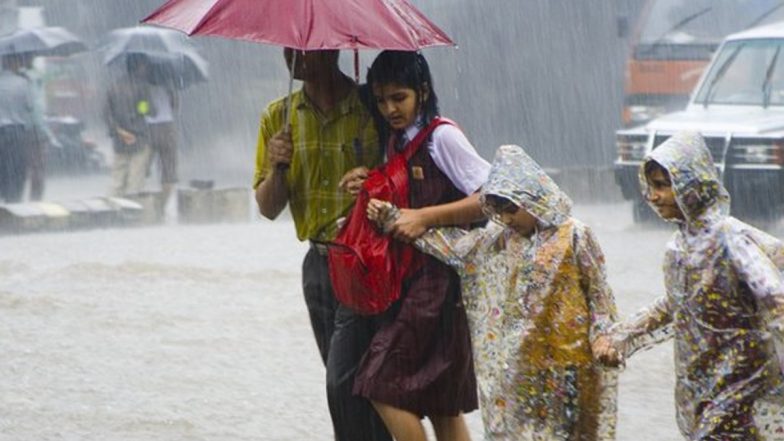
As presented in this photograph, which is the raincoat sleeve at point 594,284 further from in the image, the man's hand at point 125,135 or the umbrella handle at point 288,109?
the man's hand at point 125,135

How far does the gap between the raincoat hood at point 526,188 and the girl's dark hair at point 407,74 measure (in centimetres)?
32

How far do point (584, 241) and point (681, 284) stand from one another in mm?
419

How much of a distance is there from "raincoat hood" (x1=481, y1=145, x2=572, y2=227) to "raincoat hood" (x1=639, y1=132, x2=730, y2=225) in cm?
37

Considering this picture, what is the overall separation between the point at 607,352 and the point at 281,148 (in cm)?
121

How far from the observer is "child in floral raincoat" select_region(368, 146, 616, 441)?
5445 mm

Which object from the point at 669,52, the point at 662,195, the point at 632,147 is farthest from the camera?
the point at 669,52

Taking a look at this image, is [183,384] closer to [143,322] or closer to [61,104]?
[143,322]

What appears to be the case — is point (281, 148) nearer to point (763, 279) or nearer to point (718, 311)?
point (718, 311)

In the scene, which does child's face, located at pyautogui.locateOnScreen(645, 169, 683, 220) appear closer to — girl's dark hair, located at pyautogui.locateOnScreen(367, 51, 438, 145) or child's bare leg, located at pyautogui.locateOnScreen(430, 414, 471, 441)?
girl's dark hair, located at pyautogui.locateOnScreen(367, 51, 438, 145)

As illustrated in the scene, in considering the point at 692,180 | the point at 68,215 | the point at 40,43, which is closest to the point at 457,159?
the point at 692,180

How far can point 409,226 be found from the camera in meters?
5.61

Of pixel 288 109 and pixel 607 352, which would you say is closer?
pixel 607 352

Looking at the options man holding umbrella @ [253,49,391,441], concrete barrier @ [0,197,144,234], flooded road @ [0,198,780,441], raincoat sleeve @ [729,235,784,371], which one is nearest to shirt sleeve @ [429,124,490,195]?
man holding umbrella @ [253,49,391,441]

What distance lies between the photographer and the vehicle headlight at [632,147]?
16.4m
